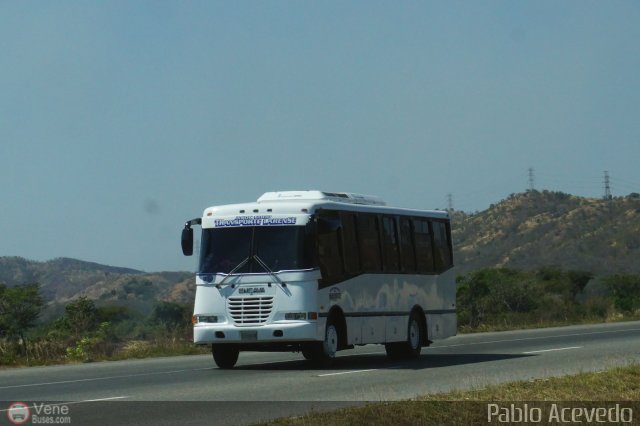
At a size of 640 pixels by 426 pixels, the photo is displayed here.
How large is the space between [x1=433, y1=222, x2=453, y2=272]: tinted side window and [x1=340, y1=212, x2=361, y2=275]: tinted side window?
3.85 metres

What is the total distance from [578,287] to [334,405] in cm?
5668

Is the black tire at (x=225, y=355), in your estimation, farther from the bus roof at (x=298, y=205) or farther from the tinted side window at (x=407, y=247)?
the tinted side window at (x=407, y=247)

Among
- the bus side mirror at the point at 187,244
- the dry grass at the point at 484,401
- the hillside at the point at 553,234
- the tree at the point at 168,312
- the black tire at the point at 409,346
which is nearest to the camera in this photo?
the dry grass at the point at 484,401

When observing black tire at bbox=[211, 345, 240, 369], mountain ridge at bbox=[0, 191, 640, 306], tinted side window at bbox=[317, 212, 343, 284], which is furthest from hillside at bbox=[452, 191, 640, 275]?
black tire at bbox=[211, 345, 240, 369]

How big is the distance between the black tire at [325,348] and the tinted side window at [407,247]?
11.0 ft

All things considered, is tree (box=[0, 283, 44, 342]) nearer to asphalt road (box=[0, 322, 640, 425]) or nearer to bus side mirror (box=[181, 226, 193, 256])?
asphalt road (box=[0, 322, 640, 425])

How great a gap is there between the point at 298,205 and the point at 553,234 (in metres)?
92.8

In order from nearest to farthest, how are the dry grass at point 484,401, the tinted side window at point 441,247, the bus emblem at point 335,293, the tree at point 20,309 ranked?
the dry grass at point 484,401 → the bus emblem at point 335,293 → the tinted side window at point 441,247 → the tree at point 20,309

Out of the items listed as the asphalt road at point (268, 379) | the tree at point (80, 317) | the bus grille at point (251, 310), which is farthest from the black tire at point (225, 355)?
the tree at point (80, 317)

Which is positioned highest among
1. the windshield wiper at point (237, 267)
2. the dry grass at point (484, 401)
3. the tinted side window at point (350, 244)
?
the tinted side window at point (350, 244)

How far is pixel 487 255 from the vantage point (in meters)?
A: 114

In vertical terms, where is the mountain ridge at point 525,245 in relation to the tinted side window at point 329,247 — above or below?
above

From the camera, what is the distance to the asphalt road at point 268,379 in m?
16.5

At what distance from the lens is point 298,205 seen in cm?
2448
